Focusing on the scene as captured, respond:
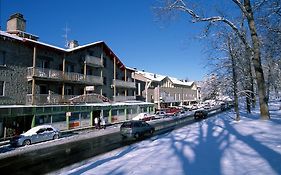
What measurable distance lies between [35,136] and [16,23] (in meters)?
15.5

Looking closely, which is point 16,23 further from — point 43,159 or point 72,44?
point 43,159

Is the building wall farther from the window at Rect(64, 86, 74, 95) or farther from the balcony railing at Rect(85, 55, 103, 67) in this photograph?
the balcony railing at Rect(85, 55, 103, 67)

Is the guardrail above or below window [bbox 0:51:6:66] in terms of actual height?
below

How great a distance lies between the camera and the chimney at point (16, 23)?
1177 inches

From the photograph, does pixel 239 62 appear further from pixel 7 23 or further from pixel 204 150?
pixel 7 23

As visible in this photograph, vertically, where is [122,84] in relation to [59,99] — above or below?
above

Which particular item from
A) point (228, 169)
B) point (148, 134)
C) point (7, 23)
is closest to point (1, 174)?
point (228, 169)

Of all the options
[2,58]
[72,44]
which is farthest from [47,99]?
[72,44]

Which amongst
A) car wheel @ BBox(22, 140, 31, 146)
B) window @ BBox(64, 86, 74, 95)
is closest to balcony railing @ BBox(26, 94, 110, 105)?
window @ BBox(64, 86, 74, 95)

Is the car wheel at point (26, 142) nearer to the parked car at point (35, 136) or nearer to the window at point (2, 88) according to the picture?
the parked car at point (35, 136)

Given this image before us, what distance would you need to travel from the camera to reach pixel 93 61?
126 feet

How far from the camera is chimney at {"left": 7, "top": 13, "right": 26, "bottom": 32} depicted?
2990 cm

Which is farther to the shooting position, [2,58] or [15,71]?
[15,71]

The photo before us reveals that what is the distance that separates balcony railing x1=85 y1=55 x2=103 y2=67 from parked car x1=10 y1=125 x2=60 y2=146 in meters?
15.4
